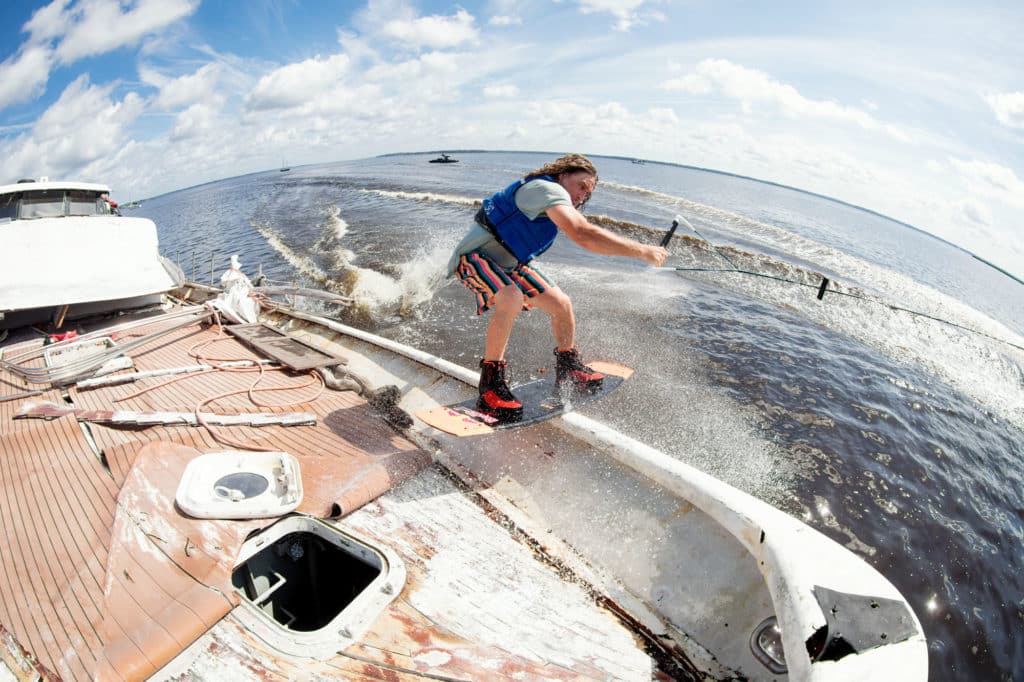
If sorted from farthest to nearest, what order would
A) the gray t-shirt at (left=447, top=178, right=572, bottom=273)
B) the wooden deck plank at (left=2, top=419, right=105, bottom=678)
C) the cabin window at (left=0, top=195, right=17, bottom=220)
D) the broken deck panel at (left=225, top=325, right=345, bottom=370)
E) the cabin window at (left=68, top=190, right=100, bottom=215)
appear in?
the cabin window at (left=68, top=190, right=100, bottom=215)
the cabin window at (left=0, top=195, right=17, bottom=220)
the broken deck panel at (left=225, top=325, right=345, bottom=370)
the gray t-shirt at (left=447, top=178, right=572, bottom=273)
the wooden deck plank at (left=2, top=419, right=105, bottom=678)

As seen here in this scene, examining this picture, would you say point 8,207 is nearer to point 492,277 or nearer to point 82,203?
point 82,203

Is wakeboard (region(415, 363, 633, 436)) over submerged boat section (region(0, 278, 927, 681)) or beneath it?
over

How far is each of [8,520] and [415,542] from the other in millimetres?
2367

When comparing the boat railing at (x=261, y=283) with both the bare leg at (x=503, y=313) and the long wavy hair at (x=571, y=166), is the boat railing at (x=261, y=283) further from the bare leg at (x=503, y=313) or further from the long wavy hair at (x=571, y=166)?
the long wavy hair at (x=571, y=166)

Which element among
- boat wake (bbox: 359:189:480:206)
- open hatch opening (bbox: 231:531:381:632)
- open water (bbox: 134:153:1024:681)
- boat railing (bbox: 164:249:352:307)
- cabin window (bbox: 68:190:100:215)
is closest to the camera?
open hatch opening (bbox: 231:531:381:632)

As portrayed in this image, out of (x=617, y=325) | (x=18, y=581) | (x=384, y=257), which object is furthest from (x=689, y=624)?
(x=384, y=257)

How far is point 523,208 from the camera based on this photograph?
314cm

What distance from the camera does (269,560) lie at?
98.3 inches

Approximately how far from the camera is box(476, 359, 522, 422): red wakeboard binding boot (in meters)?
3.60

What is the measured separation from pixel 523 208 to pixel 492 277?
65cm

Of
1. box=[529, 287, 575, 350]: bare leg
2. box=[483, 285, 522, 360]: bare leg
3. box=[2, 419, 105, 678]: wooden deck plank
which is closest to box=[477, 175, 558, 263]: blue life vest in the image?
box=[483, 285, 522, 360]: bare leg

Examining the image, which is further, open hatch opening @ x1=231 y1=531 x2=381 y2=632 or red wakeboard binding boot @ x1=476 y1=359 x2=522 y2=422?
red wakeboard binding boot @ x1=476 y1=359 x2=522 y2=422

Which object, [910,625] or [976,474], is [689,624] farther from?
[976,474]

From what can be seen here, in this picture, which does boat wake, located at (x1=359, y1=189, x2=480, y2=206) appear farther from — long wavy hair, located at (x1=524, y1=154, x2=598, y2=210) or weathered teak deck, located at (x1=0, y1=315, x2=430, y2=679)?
weathered teak deck, located at (x1=0, y1=315, x2=430, y2=679)
